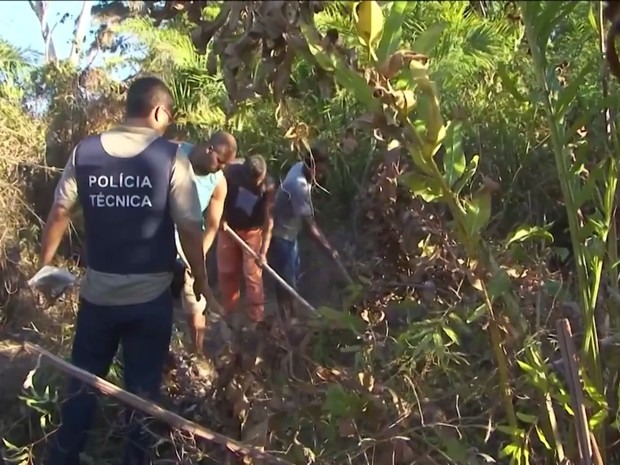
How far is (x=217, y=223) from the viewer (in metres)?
5.50

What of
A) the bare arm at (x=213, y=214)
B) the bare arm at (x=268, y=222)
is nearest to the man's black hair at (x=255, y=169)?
the bare arm at (x=268, y=222)

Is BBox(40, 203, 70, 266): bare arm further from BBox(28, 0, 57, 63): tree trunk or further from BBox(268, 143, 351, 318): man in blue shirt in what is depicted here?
BBox(28, 0, 57, 63): tree trunk

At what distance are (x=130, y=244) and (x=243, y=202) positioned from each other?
111 inches

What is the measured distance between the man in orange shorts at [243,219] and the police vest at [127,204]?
2.64 meters

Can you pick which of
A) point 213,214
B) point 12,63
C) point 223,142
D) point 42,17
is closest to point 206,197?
point 213,214

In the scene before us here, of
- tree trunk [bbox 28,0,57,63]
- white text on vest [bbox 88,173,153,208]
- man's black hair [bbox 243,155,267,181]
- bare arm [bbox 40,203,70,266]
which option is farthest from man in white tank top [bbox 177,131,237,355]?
tree trunk [bbox 28,0,57,63]

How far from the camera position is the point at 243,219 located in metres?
6.72

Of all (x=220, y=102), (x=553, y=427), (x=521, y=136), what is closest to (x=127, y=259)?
(x=553, y=427)

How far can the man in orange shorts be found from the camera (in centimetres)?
666

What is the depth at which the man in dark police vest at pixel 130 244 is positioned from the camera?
3893mm

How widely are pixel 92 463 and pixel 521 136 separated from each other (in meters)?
4.27

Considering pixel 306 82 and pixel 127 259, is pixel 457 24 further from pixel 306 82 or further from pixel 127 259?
pixel 127 259

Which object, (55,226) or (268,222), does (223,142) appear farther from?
(55,226)

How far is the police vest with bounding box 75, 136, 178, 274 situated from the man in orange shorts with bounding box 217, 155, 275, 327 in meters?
2.64
